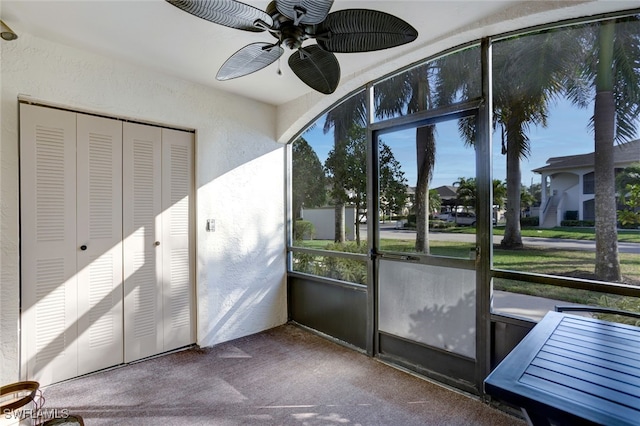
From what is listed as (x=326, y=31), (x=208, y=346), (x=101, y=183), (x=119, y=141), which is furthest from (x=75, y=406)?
(x=326, y=31)

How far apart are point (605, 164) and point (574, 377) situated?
4.78 feet

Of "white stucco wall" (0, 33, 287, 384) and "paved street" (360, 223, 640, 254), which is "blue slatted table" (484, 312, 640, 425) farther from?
"white stucco wall" (0, 33, 287, 384)

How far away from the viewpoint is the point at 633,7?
1802mm

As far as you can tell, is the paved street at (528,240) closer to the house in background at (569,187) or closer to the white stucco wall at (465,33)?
the house in background at (569,187)

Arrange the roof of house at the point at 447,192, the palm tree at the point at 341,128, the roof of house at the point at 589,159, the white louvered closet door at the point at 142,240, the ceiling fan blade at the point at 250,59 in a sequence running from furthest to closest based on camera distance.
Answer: the palm tree at the point at 341,128, the white louvered closet door at the point at 142,240, the roof of house at the point at 447,192, the roof of house at the point at 589,159, the ceiling fan blade at the point at 250,59

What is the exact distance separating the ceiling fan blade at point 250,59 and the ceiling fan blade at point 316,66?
→ 0.11 metres

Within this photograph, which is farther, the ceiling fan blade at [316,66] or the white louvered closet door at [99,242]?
the white louvered closet door at [99,242]

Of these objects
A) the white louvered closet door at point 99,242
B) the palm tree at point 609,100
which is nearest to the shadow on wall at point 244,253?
the white louvered closet door at point 99,242

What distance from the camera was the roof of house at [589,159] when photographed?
5.90ft

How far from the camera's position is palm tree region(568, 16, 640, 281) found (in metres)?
1.83

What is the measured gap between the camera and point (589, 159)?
198 cm

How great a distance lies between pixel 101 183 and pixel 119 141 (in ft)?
1.30

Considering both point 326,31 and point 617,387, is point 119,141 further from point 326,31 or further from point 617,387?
point 617,387

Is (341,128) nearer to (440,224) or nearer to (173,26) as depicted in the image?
(440,224)
